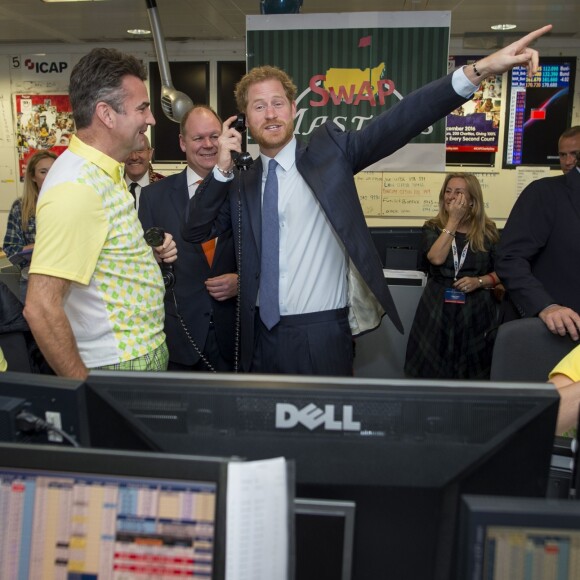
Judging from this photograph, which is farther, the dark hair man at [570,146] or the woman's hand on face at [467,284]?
the woman's hand on face at [467,284]

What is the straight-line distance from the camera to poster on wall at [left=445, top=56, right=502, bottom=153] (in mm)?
5961

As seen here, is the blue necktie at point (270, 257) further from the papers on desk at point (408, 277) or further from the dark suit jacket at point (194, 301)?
the papers on desk at point (408, 277)

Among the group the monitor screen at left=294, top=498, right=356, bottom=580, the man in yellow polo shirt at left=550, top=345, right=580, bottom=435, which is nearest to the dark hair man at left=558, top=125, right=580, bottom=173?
the man in yellow polo shirt at left=550, top=345, right=580, bottom=435

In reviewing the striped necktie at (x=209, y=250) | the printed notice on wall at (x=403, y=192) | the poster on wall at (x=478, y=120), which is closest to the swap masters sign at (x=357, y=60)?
the striped necktie at (x=209, y=250)

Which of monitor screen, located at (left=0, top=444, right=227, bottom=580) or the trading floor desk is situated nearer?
monitor screen, located at (left=0, top=444, right=227, bottom=580)

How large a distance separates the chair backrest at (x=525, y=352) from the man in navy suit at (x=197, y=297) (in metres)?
1.01

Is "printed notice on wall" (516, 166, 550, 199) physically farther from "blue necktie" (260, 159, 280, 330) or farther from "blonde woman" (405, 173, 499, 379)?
"blue necktie" (260, 159, 280, 330)

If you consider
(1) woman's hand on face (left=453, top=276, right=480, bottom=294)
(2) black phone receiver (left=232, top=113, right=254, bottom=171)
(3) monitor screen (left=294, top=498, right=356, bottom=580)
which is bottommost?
(1) woman's hand on face (left=453, top=276, right=480, bottom=294)

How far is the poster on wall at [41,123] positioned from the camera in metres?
6.38

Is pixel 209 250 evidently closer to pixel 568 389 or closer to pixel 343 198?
pixel 343 198

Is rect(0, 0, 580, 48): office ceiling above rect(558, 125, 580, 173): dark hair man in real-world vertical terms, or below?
above

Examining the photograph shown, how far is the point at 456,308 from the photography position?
3.34m

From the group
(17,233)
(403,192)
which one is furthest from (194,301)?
(403,192)

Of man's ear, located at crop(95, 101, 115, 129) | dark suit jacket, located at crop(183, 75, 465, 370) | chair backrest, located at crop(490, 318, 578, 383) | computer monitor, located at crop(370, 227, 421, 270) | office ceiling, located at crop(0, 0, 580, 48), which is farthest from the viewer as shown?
office ceiling, located at crop(0, 0, 580, 48)
